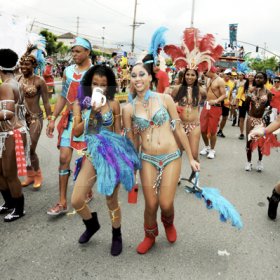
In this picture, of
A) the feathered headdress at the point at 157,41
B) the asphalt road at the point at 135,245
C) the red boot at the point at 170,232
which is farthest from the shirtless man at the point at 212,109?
the red boot at the point at 170,232

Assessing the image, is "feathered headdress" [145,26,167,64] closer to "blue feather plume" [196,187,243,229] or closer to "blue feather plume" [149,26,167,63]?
"blue feather plume" [149,26,167,63]

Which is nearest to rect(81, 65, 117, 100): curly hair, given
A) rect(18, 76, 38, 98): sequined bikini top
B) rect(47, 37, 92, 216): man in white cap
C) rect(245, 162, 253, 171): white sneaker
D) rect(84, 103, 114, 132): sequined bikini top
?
rect(84, 103, 114, 132): sequined bikini top

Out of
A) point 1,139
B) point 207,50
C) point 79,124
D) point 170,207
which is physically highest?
point 207,50

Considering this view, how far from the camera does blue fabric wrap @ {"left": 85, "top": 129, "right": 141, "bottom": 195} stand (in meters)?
2.67

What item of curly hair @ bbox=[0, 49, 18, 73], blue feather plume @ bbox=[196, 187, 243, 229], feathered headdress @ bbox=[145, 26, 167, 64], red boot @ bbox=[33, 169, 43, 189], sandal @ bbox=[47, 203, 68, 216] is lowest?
sandal @ bbox=[47, 203, 68, 216]

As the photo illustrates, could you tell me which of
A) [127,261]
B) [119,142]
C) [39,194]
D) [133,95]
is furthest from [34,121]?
[127,261]

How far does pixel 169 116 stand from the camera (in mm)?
2941

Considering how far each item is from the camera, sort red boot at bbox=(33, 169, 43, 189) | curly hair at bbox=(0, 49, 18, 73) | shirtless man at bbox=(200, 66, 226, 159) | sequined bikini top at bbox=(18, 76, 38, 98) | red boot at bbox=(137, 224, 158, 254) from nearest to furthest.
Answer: red boot at bbox=(137, 224, 158, 254) → curly hair at bbox=(0, 49, 18, 73) → sequined bikini top at bbox=(18, 76, 38, 98) → red boot at bbox=(33, 169, 43, 189) → shirtless man at bbox=(200, 66, 226, 159)

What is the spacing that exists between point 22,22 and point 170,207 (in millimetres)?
3126

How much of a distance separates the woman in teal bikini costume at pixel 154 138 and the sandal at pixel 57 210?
127cm

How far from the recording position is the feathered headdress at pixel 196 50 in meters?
4.56

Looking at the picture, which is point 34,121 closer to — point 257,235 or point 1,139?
point 1,139

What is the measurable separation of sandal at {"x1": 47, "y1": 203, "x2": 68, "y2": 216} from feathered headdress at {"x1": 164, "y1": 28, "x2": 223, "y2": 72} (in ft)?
8.43

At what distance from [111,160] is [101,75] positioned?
752 mm
